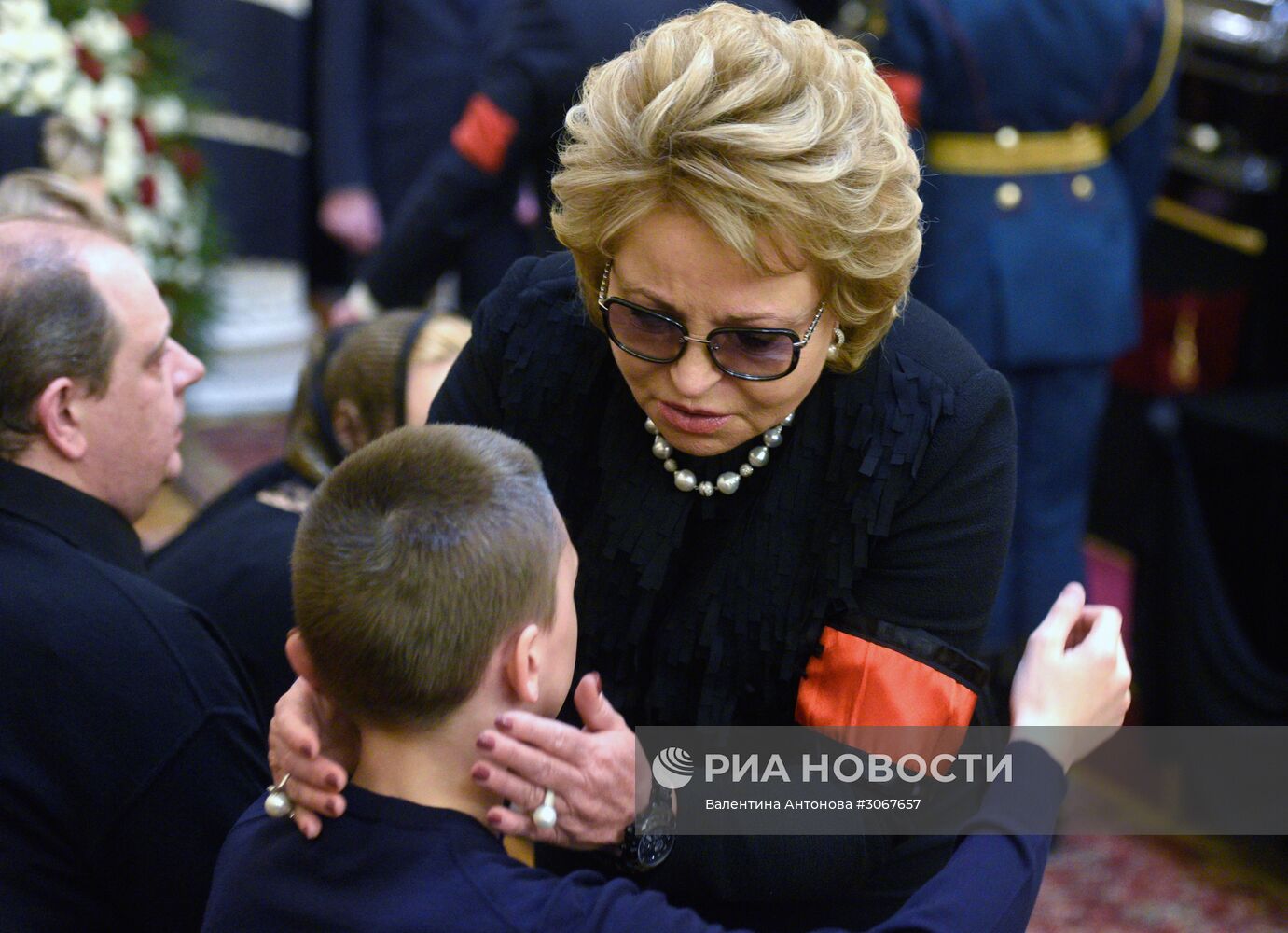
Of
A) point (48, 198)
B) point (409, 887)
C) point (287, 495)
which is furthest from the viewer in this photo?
point (48, 198)

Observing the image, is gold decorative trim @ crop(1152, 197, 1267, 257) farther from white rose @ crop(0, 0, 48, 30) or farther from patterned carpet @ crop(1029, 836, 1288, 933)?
white rose @ crop(0, 0, 48, 30)

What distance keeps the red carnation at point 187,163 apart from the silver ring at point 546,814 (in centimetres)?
299

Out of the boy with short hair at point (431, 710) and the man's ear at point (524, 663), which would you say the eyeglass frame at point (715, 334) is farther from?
the man's ear at point (524, 663)

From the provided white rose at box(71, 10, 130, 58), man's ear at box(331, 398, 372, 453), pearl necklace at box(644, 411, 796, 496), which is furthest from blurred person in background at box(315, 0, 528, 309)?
pearl necklace at box(644, 411, 796, 496)

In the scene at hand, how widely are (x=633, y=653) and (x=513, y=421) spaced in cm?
29

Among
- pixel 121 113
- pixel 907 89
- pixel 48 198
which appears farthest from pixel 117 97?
pixel 907 89

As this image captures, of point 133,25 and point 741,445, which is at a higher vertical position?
point 741,445

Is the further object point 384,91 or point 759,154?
point 384,91

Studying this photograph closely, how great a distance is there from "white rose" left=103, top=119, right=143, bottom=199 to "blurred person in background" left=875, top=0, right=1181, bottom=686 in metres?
1.88

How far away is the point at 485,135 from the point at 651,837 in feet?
5.91

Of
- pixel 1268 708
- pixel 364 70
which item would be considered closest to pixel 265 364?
pixel 364 70

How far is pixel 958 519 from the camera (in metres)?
1.49

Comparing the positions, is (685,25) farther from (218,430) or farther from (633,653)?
(218,430)

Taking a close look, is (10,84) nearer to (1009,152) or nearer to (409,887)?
(1009,152)
